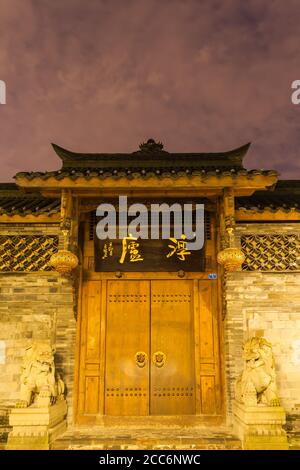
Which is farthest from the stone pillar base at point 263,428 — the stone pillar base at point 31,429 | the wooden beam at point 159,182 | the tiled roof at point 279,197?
the tiled roof at point 279,197

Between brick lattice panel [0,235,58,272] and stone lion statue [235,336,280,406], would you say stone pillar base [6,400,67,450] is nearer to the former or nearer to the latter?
brick lattice panel [0,235,58,272]

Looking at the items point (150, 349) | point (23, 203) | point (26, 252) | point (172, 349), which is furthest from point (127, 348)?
point (23, 203)

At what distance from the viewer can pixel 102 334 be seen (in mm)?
7770

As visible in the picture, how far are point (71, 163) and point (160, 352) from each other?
5589 mm

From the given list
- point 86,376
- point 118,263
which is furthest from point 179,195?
point 86,376

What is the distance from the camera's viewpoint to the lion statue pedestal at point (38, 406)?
20.0 ft

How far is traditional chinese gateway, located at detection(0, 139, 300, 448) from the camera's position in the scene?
22.8 ft

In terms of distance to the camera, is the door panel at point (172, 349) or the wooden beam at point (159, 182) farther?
the door panel at point (172, 349)

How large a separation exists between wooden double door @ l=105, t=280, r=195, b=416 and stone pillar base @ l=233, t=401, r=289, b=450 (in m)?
1.52

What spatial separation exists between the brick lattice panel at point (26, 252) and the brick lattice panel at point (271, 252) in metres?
3.68

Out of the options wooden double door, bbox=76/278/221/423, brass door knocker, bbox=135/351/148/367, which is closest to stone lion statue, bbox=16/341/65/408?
wooden double door, bbox=76/278/221/423

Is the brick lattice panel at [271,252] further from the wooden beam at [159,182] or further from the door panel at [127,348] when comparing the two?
the door panel at [127,348]

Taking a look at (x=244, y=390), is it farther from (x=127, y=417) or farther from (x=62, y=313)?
(x=62, y=313)

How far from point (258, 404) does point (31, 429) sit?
3438 millimetres
